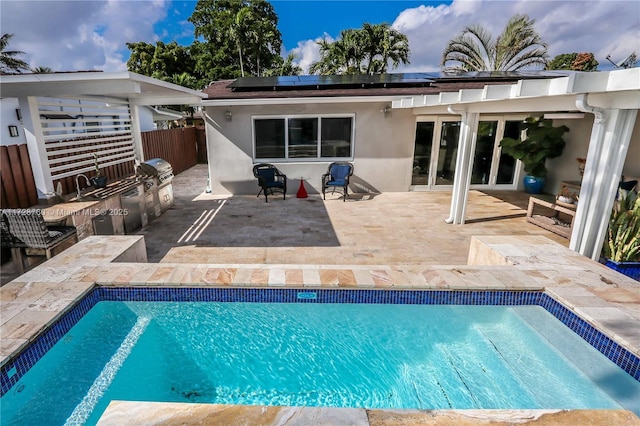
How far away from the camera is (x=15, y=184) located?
501cm

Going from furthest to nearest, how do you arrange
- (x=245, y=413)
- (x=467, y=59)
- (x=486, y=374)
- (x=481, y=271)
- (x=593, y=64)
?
(x=593, y=64)
(x=467, y=59)
(x=481, y=271)
(x=486, y=374)
(x=245, y=413)

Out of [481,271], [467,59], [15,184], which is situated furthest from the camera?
[467,59]

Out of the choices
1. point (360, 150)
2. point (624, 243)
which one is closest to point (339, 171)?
point (360, 150)

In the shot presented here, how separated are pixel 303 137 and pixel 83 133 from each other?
5367mm

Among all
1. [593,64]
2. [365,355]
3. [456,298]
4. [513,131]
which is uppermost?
[593,64]

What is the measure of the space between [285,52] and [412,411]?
3270 centimetres

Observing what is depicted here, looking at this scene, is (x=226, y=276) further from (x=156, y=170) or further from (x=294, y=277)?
(x=156, y=170)

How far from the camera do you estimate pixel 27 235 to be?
437cm

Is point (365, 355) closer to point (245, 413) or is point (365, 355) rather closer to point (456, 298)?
point (456, 298)

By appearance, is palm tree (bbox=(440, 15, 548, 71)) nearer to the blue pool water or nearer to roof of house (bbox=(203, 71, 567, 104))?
roof of house (bbox=(203, 71, 567, 104))

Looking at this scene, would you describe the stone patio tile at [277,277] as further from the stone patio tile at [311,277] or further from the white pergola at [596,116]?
the white pergola at [596,116]

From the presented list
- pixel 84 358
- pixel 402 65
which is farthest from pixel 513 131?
pixel 402 65

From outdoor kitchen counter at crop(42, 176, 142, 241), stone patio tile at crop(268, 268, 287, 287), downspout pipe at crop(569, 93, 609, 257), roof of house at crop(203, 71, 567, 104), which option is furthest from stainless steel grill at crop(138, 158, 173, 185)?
downspout pipe at crop(569, 93, 609, 257)

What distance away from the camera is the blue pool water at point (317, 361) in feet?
9.41
